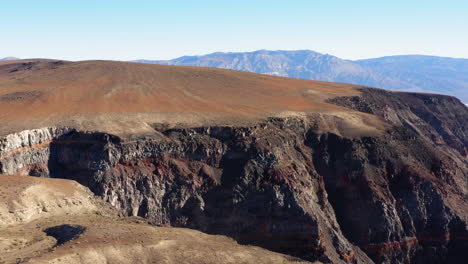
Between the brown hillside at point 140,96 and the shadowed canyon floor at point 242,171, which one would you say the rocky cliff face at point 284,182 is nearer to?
the shadowed canyon floor at point 242,171

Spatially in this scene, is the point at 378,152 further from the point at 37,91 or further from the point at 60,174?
the point at 37,91

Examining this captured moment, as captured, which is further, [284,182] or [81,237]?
[284,182]

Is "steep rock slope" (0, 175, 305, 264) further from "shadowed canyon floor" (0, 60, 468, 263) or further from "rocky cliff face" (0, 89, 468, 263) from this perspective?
"rocky cliff face" (0, 89, 468, 263)

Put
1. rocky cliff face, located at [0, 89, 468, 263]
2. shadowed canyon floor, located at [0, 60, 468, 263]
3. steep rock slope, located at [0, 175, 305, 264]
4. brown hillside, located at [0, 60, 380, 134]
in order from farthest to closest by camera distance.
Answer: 1. brown hillside, located at [0, 60, 380, 134]
2. rocky cliff face, located at [0, 89, 468, 263]
3. shadowed canyon floor, located at [0, 60, 468, 263]
4. steep rock slope, located at [0, 175, 305, 264]

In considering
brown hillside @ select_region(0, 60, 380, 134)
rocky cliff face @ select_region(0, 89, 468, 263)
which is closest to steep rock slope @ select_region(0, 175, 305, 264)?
rocky cliff face @ select_region(0, 89, 468, 263)

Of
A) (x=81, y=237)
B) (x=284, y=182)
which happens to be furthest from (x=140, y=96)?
(x=81, y=237)

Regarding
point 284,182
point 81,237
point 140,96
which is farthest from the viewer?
point 140,96

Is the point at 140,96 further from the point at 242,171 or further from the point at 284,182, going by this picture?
the point at 284,182
